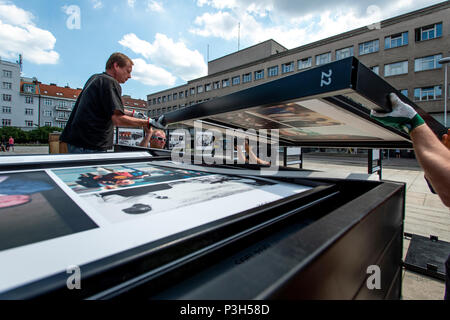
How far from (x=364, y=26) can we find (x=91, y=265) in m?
26.6

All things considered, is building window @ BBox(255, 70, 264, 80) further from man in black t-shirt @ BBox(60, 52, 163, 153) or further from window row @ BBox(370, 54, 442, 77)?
man in black t-shirt @ BBox(60, 52, 163, 153)

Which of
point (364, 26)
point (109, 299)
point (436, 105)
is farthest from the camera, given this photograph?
point (364, 26)

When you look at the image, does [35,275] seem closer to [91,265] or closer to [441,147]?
[91,265]

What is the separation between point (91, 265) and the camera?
1.20 feet

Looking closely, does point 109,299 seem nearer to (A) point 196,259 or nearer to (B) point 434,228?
(A) point 196,259

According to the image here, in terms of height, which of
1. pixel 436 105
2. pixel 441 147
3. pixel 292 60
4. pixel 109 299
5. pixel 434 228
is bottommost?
pixel 434 228

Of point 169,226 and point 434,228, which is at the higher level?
point 169,226

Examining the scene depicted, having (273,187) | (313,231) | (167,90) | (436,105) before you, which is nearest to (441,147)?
(273,187)

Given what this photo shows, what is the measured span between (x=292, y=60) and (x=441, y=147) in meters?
27.1

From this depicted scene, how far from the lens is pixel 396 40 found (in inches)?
736

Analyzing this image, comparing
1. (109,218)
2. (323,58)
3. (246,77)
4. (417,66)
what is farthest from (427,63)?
(109,218)

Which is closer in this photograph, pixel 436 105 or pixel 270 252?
pixel 270 252

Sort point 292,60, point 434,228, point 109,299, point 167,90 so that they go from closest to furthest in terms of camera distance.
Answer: point 109,299
point 434,228
point 292,60
point 167,90

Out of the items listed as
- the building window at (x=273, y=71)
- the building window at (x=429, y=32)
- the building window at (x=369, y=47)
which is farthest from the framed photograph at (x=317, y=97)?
the building window at (x=273, y=71)
